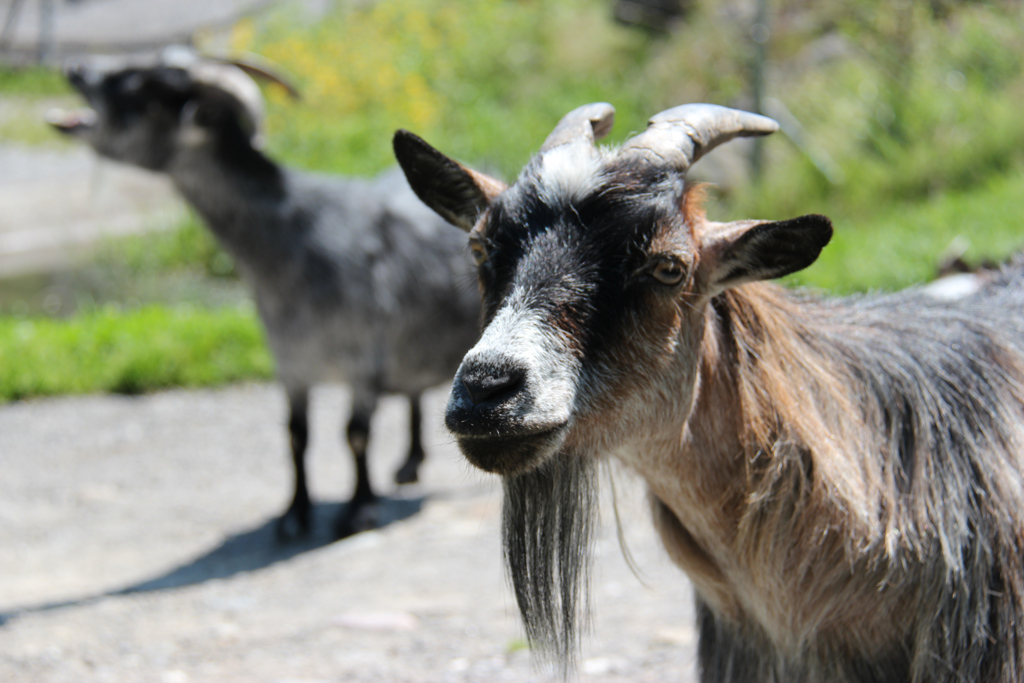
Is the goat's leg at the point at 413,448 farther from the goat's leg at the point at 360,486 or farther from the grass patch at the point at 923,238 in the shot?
the grass patch at the point at 923,238

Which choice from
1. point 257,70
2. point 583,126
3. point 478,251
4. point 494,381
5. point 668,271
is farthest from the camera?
point 257,70

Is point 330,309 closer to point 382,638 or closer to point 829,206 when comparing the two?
point 382,638

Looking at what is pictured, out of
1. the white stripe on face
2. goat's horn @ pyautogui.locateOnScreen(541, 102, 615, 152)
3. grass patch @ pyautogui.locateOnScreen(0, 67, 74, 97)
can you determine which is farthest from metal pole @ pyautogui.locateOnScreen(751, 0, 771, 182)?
grass patch @ pyautogui.locateOnScreen(0, 67, 74, 97)

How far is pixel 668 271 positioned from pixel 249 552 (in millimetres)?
3625

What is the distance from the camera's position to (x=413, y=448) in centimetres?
607

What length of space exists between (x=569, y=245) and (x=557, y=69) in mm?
12647

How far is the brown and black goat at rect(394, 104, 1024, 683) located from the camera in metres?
2.22

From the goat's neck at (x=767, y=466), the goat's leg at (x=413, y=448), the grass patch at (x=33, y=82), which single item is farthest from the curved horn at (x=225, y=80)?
the grass patch at (x=33, y=82)

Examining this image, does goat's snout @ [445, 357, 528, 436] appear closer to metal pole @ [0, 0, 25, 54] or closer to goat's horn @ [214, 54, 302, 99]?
goat's horn @ [214, 54, 302, 99]

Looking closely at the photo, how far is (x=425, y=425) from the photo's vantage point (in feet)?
22.6

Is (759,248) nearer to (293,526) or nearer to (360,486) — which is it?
(360,486)

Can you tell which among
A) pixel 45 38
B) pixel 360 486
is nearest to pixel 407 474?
pixel 360 486

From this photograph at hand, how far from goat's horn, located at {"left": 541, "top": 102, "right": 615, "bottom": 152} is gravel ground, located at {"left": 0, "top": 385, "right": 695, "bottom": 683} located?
791 millimetres

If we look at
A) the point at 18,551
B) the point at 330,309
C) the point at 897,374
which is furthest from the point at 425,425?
the point at 897,374
